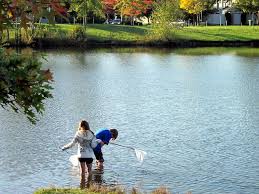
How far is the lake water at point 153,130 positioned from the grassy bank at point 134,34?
29593 mm

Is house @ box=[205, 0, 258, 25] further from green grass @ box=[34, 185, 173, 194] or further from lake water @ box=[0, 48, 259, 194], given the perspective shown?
green grass @ box=[34, 185, 173, 194]

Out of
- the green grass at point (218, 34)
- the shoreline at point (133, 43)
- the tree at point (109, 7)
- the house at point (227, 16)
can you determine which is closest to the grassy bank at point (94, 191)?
the shoreline at point (133, 43)

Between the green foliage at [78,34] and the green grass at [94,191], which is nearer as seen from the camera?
the green grass at [94,191]

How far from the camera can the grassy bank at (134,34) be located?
80.2 m

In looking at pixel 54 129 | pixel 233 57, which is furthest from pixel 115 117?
pixel 233 57

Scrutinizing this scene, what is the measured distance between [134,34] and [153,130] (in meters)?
→ 59.6

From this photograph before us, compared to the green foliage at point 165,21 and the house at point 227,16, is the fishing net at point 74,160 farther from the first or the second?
the house at point 227,16

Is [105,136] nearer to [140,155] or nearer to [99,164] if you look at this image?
[99,164]

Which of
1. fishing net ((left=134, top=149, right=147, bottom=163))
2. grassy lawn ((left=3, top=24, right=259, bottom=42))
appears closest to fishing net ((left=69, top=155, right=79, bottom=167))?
fishing net ((left=134, top=149, right=147, bottom=163))

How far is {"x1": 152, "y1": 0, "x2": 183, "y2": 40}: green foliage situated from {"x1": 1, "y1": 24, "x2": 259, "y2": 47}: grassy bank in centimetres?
68

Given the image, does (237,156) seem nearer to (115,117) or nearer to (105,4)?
(115,117)

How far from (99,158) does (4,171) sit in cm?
286

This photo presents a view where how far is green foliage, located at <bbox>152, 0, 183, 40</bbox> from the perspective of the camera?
82250mm

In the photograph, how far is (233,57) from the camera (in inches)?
2495
